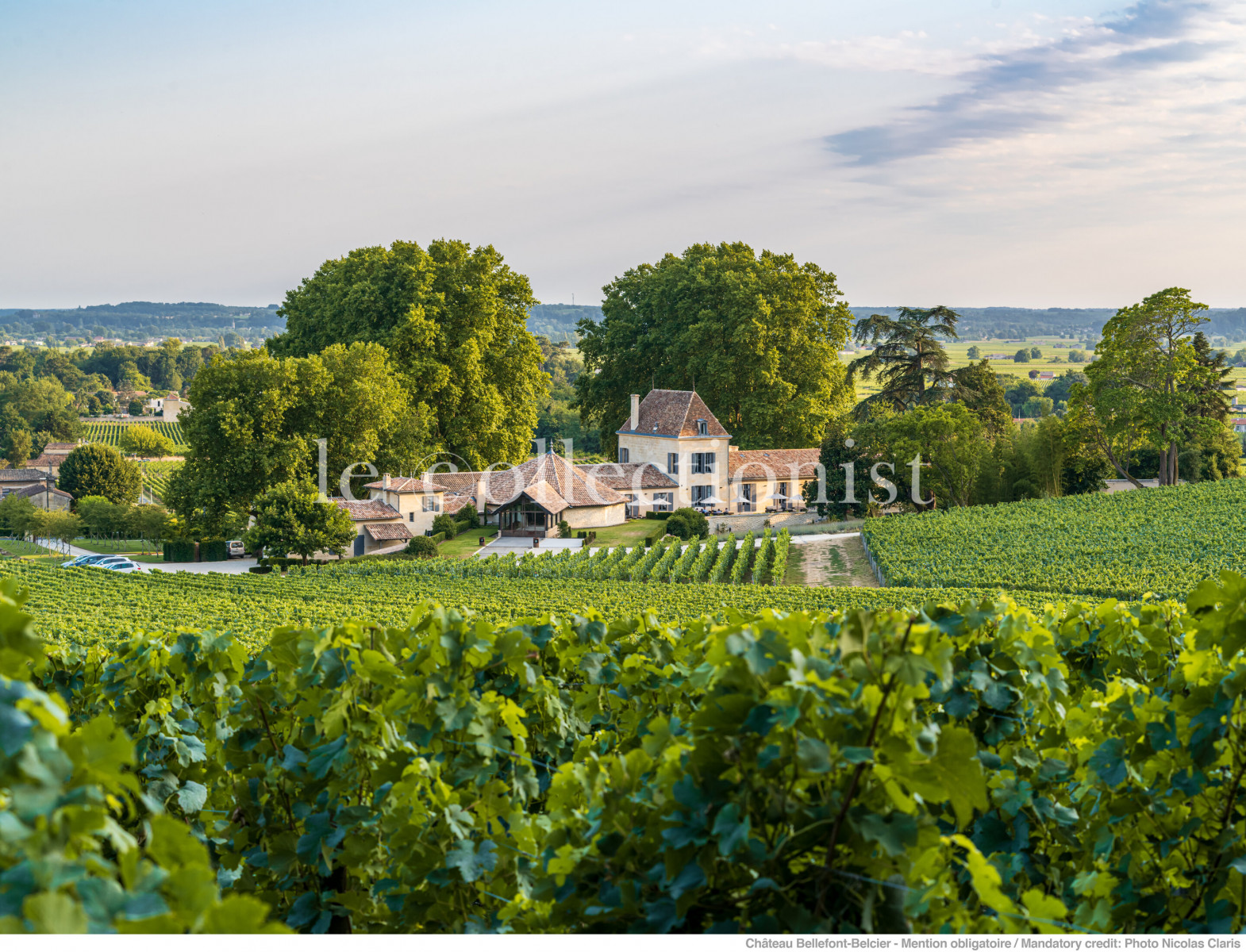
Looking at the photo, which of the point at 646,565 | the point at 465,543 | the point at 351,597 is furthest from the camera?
the point at 465,543

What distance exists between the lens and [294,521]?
134 feet

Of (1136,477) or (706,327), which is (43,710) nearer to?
(706,327)

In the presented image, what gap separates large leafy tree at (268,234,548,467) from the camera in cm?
4784

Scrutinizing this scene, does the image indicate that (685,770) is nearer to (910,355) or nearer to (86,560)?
(86,560)

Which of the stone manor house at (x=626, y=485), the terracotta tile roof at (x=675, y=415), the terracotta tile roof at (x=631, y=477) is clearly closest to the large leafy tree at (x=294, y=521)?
the stone manor house at (x=626, y=485)

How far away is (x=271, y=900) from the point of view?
454 centimetres

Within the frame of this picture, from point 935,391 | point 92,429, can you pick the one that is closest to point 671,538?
point 935,391

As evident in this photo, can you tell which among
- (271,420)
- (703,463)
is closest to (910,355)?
(703,463)

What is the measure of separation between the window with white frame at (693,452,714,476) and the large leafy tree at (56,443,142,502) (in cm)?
5182

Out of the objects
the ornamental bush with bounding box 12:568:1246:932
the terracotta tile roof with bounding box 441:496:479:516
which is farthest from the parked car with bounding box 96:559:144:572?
the ornamental bush with bounding box 12:568:1246:932

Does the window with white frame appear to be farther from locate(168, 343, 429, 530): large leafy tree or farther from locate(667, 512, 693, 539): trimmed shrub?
locate(168, 343, 429, 530): large leafy tree

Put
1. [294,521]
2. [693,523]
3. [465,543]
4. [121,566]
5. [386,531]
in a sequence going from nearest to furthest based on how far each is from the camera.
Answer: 1. [294,521]
2. [121,566]
3. [386,531]
4. [693,523]
5. [465,543]

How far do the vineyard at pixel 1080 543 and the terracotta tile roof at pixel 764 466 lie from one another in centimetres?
953

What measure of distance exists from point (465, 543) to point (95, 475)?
47540mm
